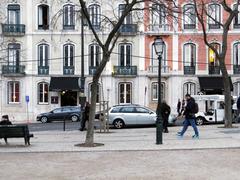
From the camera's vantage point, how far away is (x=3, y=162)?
14.0m

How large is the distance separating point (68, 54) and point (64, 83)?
278cm

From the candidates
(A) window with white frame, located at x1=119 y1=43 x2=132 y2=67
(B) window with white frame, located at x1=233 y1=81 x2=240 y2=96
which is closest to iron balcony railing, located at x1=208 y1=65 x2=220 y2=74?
(B) window with white frame, located at x1=233 y1=81 x2=240 y2=96

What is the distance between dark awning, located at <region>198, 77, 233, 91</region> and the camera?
46062 millimetres

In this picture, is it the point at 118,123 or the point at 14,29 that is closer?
the point at 118,123

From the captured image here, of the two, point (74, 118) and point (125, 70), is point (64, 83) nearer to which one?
point (125, 70)

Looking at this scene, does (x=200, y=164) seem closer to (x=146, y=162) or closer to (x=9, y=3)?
(x=146, y=162)

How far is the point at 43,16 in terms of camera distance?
158 ft

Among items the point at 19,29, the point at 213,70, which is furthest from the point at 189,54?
the point at 19,29

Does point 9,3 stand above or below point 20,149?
above

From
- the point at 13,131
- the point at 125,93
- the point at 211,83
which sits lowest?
the point at 13,131

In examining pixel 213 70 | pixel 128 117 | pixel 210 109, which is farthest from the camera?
pixel 213 70

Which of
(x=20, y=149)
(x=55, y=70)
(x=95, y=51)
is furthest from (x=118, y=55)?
(x=20, y=149)

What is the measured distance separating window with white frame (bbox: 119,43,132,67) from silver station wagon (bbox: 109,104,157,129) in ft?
55.1

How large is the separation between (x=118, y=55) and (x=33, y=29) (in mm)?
8098
